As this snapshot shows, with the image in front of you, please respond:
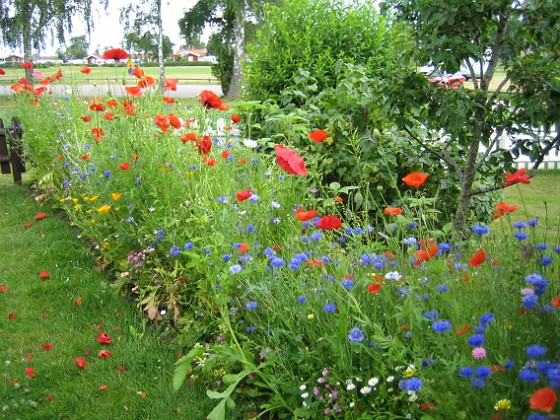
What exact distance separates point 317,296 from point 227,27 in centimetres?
2382

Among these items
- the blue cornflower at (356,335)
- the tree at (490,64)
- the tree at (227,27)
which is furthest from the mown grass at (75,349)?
the tree at (227,27)

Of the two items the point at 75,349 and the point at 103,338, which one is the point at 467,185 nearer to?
the point at 103,338

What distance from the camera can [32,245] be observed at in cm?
486

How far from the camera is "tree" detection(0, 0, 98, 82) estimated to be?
20500mm

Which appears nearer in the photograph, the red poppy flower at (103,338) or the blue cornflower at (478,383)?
the blue cornflower at (478,383)

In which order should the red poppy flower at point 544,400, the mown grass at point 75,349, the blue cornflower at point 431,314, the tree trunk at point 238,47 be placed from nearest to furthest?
the red poppy flower at point 544,400, the blue cornflower at point 431,314, the mown grass at point 75,349, the tree trunk at point 238,47

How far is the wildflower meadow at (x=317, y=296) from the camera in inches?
67.0

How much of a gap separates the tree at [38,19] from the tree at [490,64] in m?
20.0

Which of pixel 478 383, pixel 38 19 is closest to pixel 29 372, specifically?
pixel 478 383

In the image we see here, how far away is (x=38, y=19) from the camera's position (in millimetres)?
21078

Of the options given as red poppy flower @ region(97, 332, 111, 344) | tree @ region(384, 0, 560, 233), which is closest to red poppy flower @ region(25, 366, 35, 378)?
red poppy flower @ region(97, 332, 111, 344)

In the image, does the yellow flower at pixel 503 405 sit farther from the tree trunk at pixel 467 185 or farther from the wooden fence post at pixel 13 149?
the wooden fence post at pixel 13 149

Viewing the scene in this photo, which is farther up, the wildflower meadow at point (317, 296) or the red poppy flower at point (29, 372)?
the wildflower meadow at point (317, 296)

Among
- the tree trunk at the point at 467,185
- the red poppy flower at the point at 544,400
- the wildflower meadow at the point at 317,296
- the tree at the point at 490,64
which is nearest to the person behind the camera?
the red poppy flower at the point at 544,400
